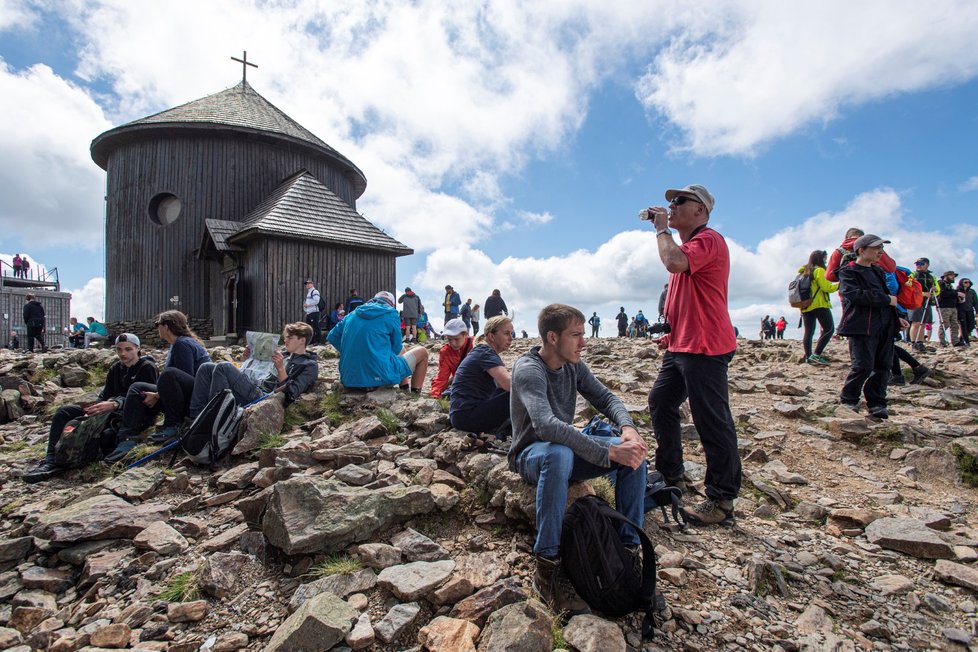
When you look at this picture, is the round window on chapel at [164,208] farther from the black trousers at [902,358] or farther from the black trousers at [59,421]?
the black trousers at [902,358]

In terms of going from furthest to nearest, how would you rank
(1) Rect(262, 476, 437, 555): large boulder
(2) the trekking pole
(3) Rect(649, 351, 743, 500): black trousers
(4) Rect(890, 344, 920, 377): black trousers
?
(4) Rect(890, 344, 920, 377): black trousers → (2) the trekking pole → (3) Rect(649, 351, 743, 500): black trousers → (1) Rect(262, 476, 437, 555): large boulder

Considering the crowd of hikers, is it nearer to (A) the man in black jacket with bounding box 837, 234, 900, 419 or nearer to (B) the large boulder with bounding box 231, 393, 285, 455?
(A) the man in black jacket with bounding box 837, 234, 900, 419

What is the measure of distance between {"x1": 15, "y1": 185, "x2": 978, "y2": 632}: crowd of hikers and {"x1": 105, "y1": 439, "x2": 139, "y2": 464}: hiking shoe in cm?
2

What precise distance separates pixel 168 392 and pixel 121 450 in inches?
33.9

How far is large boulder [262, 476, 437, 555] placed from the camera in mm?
3324

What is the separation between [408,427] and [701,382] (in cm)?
329

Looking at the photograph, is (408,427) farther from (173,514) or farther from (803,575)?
(803,575)


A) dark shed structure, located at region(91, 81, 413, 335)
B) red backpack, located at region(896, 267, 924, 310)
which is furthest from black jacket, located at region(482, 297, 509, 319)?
red backpack, located at region(896, 267, 924, 310)

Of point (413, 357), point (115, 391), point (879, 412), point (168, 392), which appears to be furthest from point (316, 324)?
point (879, 412)

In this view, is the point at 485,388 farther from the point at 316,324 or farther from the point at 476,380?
the point at 316,324

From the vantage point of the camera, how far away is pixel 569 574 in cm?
272

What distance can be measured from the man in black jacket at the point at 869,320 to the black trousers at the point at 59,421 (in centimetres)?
930

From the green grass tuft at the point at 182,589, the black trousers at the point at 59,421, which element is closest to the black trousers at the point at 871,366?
the green grass tuft at the point at 182,589

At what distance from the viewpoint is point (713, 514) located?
12.1ft
